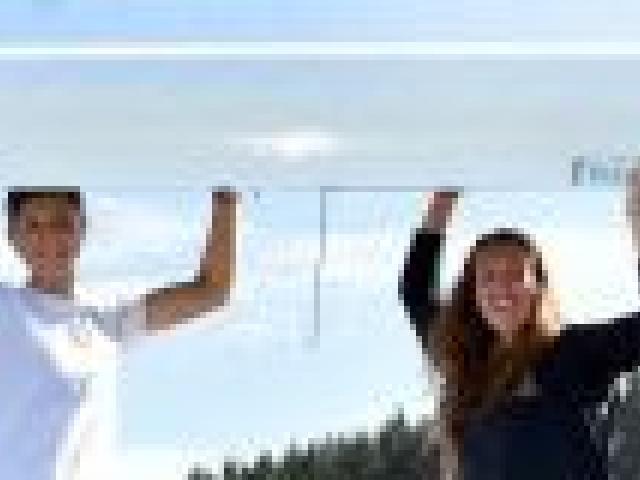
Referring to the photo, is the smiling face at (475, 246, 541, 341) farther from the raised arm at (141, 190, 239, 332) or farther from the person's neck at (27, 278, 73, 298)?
the person's neck at (27, 278, 73, 298)

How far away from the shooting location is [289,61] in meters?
2.27

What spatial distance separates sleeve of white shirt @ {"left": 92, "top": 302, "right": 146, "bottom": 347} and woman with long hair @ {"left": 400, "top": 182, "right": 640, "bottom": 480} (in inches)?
18.7

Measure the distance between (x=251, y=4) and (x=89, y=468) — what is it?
0.84 meters

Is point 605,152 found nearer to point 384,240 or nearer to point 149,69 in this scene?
point 384,240

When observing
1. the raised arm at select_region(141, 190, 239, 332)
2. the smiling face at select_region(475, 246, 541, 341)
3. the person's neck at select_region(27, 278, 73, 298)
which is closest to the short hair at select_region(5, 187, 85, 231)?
the person's neck at select_region(27, 278, 73, 298)

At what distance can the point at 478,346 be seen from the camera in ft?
8.63

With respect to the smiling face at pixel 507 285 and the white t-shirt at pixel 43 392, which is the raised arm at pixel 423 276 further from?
the white t-shirt at pixel 43 392

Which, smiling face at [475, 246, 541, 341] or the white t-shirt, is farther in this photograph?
smiling face at [475, 246, 541, 341]

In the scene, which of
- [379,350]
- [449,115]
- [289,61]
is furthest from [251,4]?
[379,350]

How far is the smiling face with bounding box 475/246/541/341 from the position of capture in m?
2.58

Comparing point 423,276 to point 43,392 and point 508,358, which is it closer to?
point 508,358

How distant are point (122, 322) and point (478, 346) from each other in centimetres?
63

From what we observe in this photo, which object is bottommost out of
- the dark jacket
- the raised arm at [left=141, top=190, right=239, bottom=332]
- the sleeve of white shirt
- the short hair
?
the dark jacket

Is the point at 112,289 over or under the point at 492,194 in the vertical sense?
under
